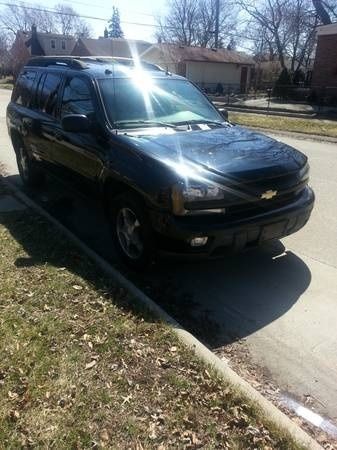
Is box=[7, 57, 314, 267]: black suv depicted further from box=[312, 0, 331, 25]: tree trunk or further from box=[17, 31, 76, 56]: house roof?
box=[17, 31, 76, 56]: house roof

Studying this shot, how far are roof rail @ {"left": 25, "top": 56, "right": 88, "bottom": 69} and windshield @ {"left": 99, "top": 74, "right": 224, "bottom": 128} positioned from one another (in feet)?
2.53

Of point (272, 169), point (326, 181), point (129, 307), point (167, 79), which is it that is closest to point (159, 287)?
point (129, 307)

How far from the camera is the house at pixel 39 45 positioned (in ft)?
211

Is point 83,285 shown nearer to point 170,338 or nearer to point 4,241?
point 170,338

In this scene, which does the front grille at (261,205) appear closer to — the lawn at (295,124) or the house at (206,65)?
the lawn at (295,124)

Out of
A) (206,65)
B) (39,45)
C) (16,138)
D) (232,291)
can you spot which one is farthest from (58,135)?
(39,45)

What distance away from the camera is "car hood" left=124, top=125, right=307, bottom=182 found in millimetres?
3979

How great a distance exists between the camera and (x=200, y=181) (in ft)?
12.5

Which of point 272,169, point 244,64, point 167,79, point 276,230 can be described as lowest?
point 244,64

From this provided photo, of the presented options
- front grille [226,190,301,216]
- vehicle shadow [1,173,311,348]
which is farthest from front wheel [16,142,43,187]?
front grille [226,190,301,216]

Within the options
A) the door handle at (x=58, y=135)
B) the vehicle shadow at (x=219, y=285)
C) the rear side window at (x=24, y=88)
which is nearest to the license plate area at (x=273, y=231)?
the vehicle shadow at (x=219, y=285)

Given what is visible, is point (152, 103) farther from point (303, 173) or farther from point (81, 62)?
point (303, 173)

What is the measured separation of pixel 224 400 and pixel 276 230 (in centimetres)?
187

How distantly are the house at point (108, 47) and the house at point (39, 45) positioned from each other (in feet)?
41.1
